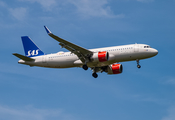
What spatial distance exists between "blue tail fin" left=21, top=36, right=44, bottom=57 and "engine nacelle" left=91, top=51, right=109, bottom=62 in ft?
38.8

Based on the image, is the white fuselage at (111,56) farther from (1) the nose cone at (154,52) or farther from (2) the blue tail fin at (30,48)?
(2) the blue tail fin at (30,48)

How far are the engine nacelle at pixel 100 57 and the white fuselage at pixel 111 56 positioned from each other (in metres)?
0.98

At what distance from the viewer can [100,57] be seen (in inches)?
2035

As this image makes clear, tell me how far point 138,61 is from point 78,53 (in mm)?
10262

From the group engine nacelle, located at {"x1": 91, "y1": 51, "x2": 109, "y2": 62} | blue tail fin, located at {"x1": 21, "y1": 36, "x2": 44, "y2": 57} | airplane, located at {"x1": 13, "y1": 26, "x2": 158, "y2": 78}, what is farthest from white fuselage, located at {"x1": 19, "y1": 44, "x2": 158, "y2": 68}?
blue tail fin, located at {"x1": 21, "y1": 36, "x2": 44, "y2": 57}

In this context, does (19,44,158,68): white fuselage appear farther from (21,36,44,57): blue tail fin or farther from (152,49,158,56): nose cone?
(21,36,44,57): blue tail fin

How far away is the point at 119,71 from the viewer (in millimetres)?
59500

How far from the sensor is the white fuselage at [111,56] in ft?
171

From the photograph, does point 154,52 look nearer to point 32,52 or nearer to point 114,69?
point 114,69

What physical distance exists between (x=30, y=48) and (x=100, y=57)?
1615 centimetres

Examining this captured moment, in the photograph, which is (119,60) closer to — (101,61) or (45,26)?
(101,61)

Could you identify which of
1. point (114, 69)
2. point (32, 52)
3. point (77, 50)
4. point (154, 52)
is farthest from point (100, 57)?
point (32, 52)

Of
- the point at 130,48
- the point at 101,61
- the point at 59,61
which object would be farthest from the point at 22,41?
the point at 130,48

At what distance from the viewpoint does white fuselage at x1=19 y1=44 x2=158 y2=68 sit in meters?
52.0
